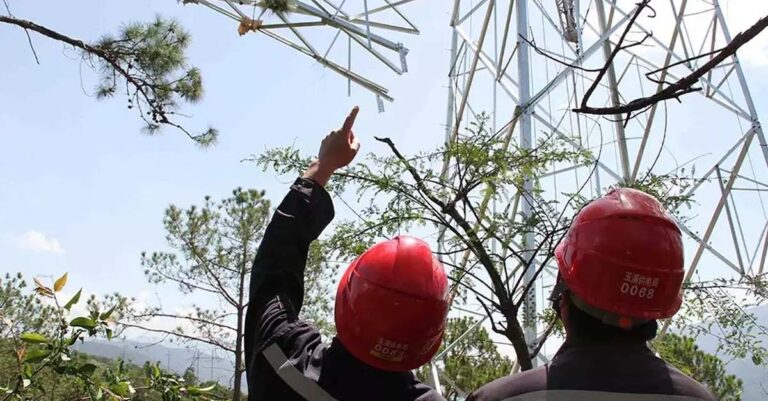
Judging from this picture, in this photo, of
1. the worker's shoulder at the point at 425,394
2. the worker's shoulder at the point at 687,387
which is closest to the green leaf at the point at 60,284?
the worker's shoulder at the point at 425,394

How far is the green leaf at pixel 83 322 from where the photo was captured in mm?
2754

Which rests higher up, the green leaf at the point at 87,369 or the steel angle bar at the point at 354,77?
the steel angle bar at the point at 354,77

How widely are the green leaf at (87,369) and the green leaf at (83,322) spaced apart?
157 millimetres

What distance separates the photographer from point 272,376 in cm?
139

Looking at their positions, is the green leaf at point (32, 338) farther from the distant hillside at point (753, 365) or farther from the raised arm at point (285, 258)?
the distant hillside at point (753, 365)

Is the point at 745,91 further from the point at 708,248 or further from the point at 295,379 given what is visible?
the point at 295,379

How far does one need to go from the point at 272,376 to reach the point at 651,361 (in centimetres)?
78

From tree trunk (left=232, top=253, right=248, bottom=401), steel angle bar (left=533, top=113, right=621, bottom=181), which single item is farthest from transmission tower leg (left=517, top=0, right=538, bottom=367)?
tree trunk (left=232, top=253, right=248, bottom=401)

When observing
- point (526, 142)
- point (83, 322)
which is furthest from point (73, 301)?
point (526, 142)

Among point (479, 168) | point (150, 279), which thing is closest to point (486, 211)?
point (479, 168)

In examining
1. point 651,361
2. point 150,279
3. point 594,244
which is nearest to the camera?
point 651,361

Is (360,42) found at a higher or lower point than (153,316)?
higher

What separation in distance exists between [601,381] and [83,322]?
88.5 inches

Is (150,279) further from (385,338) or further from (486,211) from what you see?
(385,338)
